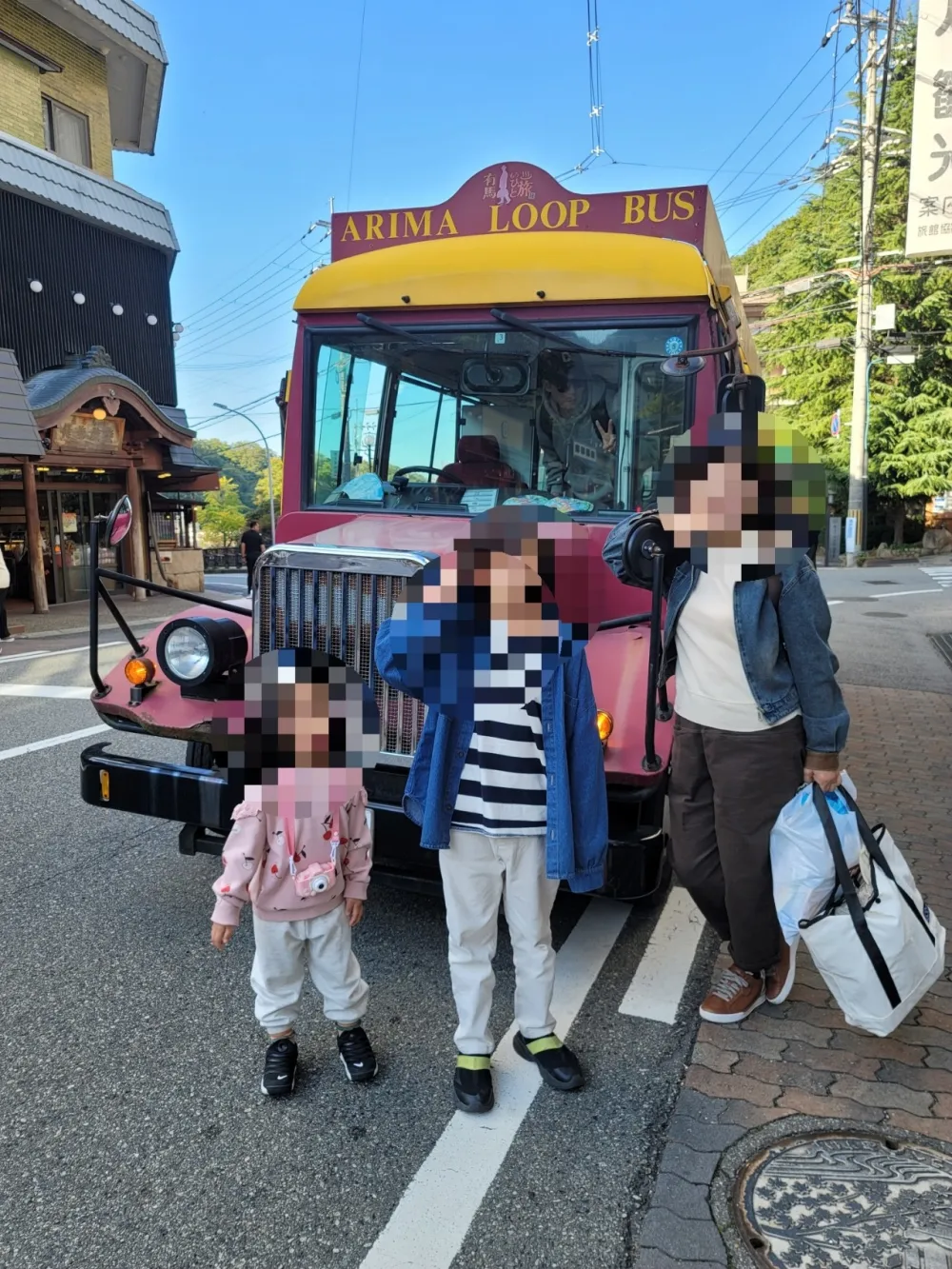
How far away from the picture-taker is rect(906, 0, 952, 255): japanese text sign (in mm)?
13891

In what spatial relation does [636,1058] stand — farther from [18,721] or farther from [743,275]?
[743,275]

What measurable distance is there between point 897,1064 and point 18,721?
23.5ft

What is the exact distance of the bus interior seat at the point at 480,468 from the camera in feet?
13.3

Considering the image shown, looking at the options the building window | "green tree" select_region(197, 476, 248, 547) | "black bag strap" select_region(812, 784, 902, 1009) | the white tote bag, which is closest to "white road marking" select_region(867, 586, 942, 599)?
the white tote bag

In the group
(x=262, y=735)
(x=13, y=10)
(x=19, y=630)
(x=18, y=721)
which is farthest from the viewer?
(x=13, y=10)

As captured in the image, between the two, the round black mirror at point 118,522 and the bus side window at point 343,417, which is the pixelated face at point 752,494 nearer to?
the bus side window at point 343,417

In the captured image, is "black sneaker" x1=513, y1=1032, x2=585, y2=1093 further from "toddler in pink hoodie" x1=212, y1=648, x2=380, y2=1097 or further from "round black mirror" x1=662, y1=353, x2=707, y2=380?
"round black mirror" x1=662, y1=353, x2=707, y2=380

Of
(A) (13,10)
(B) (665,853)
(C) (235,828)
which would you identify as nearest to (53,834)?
(C) (235,828)

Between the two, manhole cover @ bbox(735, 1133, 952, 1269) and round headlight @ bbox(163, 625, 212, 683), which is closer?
manhole cover @ bbox(735, 1133, 952, 1269)

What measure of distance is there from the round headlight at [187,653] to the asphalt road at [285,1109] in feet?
3.74

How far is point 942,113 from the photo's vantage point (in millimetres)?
14656

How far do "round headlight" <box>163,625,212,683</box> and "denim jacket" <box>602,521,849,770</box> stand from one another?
6.69 feet

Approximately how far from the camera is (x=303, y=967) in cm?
280

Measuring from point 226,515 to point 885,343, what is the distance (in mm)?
51481
